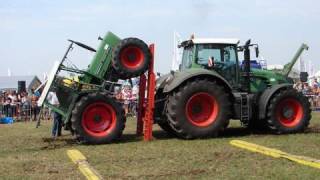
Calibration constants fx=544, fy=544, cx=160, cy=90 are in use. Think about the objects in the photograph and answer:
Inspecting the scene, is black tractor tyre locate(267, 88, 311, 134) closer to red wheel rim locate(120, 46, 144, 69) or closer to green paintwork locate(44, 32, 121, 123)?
red wheel rim locate(120, 46, 144, 69)

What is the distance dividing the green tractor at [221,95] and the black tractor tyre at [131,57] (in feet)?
2.63

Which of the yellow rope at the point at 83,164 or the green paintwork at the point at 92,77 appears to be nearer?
the yellow rope at the point at 83,164

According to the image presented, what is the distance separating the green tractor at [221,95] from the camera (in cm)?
1258

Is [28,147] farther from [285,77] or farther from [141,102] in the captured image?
[285,77]

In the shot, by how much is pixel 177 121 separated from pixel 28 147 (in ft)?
11.4

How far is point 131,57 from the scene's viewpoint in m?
12.9

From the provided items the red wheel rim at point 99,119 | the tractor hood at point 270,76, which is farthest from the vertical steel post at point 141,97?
the tractor hood at point 270,76

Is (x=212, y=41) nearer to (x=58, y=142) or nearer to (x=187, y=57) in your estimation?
(x=187, y=57)

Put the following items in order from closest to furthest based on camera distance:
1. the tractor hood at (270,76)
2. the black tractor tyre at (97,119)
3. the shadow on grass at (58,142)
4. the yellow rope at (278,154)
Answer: the yellow rope at (278,154), the black tractor tyre at (97,119), the shadow on grass at (58,142), the tractor hood at (270,76)

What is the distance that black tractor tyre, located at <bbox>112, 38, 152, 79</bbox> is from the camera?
12680mm

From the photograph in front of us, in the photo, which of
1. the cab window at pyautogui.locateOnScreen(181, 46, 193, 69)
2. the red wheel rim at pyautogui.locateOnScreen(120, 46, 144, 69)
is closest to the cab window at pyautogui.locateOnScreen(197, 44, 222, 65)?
the cab window at pyautogui.locateOnScreen(181, 46, 193, 69)

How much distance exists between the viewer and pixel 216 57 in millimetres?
→ 13531

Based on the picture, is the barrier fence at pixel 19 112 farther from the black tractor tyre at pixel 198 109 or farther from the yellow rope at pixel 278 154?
the yellow rope at pixel 278 154

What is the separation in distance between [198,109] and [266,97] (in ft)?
5.62
